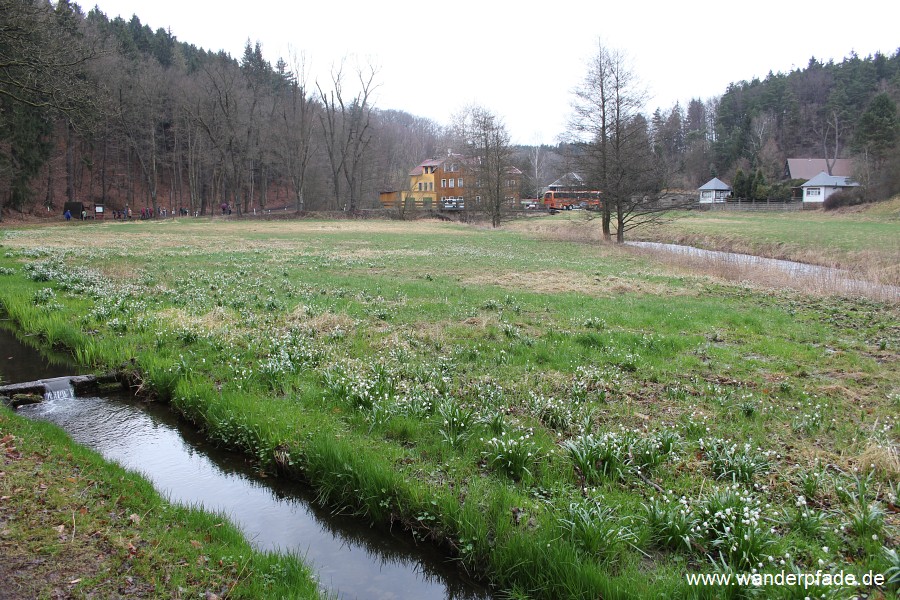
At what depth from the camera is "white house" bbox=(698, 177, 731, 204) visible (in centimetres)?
10330

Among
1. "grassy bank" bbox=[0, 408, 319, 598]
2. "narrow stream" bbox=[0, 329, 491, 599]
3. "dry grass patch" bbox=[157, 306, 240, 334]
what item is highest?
"dry grass patch" bbox=[157, 306, 240, 334]

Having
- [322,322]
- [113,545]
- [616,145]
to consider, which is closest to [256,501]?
[113,545]

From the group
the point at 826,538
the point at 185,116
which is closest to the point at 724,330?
the point at 826,538

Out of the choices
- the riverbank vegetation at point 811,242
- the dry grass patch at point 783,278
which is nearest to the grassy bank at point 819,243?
the riverbank vegetation at point 811,242

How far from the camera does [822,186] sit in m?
85.9

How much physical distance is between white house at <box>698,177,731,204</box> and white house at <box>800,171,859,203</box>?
15.6 m

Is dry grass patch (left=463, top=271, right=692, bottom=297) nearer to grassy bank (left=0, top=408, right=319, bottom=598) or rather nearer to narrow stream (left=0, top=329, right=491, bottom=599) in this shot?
narrow stream (left=0, top=329, right=491, bottom=599)

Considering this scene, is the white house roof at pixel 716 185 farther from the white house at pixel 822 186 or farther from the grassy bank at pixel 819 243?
the grassy bank at pixel 819 243

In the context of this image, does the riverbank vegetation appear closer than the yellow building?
Yes

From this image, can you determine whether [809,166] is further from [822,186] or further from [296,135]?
[296,135]

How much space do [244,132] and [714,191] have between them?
279ft

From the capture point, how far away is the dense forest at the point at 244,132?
37375 mm

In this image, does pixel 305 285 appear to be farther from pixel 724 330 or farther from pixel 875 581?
pixel 875 581

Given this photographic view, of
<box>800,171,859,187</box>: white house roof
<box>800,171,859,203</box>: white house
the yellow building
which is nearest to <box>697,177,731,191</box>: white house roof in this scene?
<box>800,171,859,203</box>: white house
